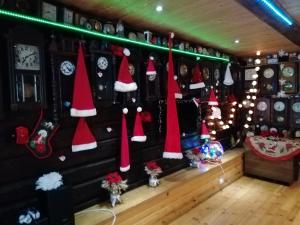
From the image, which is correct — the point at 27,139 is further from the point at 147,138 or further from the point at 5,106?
the point at 147,138

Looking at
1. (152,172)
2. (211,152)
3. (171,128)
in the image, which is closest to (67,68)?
(171,128)

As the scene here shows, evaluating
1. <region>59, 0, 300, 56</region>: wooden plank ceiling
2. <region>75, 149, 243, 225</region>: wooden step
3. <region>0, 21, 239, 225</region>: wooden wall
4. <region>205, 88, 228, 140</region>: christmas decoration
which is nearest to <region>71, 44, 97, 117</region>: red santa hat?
<region>0, 21, 239, 225</region>: wooden wall

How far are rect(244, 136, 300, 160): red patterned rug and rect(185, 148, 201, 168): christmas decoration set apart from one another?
3.72 feet

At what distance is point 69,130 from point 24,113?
1.34 ft

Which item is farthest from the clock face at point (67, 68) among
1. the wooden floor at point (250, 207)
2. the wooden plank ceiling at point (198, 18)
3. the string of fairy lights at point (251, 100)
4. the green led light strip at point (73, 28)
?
the string of fairy lights at point (251, 100)

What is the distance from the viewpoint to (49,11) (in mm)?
1962

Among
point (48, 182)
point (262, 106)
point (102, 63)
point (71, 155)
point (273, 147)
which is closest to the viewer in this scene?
point (48, 182)

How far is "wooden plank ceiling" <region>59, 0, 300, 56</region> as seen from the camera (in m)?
2.12

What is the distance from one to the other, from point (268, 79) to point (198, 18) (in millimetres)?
2473

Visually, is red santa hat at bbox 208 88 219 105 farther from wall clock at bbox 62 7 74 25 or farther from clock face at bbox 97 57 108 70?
wall clock at bbox 62 7 74 25

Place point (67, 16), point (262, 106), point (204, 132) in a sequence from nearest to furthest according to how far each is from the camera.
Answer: point (67, 16)
point (204, 132)
point (262, 106)

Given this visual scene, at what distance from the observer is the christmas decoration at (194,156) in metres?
3.44

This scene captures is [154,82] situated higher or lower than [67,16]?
lower

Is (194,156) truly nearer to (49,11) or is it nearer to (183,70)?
(183,70)
